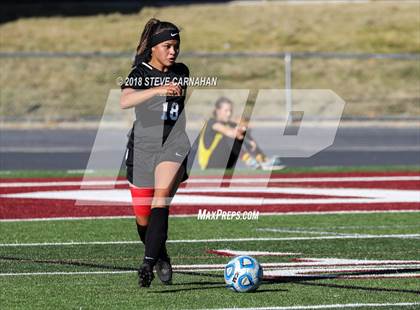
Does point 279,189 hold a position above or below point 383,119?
above

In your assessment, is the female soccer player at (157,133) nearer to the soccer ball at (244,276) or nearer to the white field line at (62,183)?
the soccer ball at (244,276)

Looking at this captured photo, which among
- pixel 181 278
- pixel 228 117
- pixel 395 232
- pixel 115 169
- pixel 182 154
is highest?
pixel 182 154

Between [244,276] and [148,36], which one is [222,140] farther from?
[244,276]

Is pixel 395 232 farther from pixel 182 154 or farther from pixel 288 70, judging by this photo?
pixel 288 70

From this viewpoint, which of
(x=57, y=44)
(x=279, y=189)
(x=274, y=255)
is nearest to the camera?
(x=274, y=255)

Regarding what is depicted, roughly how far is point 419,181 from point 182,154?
8.95 metres

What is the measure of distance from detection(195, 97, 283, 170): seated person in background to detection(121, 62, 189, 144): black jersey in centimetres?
930

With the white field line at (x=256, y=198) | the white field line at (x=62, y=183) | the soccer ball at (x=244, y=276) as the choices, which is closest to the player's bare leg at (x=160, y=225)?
the soccer ball at (x=244, y=276)

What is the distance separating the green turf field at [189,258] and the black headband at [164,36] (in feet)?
5.96

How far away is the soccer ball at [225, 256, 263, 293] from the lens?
8633 mm

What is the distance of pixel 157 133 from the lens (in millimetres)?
9016

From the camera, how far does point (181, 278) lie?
31.0 feet

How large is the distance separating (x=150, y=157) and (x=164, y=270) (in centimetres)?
84

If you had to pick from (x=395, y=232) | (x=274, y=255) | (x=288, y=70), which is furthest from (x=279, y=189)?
(x=288, y=70)
